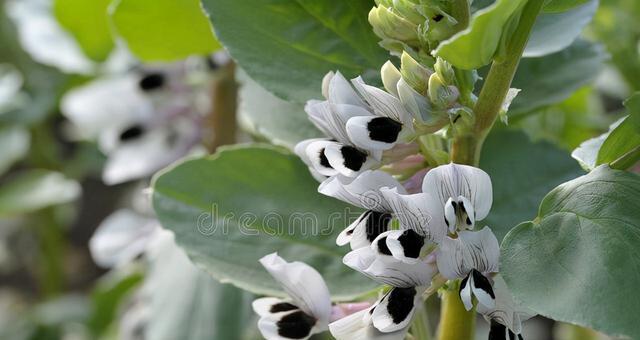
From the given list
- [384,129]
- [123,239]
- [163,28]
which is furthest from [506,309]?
[123,239]

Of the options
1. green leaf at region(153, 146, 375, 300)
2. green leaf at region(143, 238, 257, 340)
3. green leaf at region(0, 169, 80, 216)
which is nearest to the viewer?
green leaf at region(153, 146, 375, 300)

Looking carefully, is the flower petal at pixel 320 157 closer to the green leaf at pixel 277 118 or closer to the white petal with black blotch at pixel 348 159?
the white petal with black blotch at pixel 348 159

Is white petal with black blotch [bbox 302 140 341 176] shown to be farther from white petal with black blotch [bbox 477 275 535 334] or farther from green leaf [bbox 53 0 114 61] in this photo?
green leaf [bbox 53 0 114 61]

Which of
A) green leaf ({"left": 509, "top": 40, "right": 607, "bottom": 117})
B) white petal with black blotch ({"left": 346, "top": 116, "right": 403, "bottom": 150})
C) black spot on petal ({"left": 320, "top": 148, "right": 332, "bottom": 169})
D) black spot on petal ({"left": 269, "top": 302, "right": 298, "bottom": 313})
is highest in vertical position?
white petal with black blotch ({"left": 346, "top": 116, "right": 403, "bottom": 150})

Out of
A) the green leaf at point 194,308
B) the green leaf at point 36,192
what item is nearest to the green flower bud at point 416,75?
the green leaf at point 194,308

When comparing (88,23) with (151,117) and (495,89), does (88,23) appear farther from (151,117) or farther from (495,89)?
(495,89)

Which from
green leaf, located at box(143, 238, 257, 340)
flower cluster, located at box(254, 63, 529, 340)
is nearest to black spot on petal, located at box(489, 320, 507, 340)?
flower cluster, located at box(254, 63, 529, 340)

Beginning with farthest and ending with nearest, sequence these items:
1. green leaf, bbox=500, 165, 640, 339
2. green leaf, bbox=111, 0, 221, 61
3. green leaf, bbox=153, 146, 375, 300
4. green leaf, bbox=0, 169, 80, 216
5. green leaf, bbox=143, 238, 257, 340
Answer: green leaf, bbox=0, 169, 80, 216
green leaf, bbox=143, 238, 257, 340
green leaf, bbox=111, 0, 221, 61
green leaf, bbox=153, 146, 375, 300
green leaf, bbox=500, 165, 640, 339
